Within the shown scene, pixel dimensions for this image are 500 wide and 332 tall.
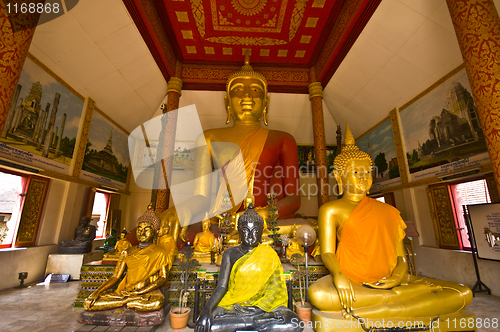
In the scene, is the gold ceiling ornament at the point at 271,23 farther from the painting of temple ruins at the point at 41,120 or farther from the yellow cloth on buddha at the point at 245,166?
the painting of temple ruins at the point at 41,120

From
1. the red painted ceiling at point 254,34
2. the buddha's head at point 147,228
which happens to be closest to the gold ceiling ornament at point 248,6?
the red painted ceiling at point 254,34

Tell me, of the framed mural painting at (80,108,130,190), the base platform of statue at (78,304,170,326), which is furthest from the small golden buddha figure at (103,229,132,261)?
the framed mural painting at (80,108,130,190)

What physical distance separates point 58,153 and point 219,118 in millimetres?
3504

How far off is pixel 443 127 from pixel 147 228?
460 centimetres

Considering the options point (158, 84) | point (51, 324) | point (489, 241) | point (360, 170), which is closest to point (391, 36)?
point (360, 170)

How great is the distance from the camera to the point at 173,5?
432 centimetres

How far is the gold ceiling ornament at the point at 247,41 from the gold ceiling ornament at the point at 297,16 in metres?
0.31

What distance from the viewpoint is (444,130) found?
397 centimetres

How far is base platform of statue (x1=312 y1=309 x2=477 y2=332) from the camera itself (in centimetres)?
197

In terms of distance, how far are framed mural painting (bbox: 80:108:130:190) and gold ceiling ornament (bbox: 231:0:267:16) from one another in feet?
11.6

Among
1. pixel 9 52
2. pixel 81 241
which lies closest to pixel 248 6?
pixel 9 52

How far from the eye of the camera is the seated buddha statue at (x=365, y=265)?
6.82ft

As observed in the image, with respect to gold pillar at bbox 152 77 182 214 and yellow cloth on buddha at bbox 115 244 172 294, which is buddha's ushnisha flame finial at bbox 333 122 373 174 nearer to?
yellow cloth on buddha at bbox 115 244 172 294

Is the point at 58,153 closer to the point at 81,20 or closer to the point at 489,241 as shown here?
the point at 81,20
